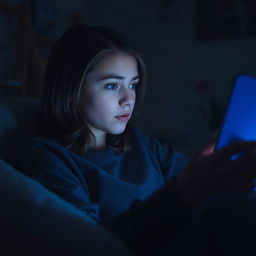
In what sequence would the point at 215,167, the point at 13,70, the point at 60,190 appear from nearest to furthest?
the point at 215,167
the point at 60,190
the point at 13,70

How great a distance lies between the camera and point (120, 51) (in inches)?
36.5

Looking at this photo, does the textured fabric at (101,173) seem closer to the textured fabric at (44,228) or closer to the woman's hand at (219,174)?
the textured fabric at (44,228)

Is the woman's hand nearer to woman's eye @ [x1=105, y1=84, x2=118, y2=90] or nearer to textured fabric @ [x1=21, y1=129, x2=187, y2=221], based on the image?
textured fabric @ [x1=21, y1=129, x2=187, y2=221]

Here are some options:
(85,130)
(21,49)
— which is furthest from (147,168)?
(21,49)

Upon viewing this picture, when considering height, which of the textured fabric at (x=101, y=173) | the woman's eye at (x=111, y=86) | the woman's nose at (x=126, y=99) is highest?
the woman's eye at (x=111, y=86)

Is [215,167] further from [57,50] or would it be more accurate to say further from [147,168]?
[57,50]

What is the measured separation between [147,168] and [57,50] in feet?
1.22

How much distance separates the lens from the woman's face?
904mm

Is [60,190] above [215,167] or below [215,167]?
below

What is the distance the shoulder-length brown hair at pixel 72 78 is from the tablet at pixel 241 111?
0.45 m

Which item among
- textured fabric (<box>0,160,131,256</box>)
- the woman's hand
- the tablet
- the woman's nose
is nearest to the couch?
textured fabric (<box>0,160,131,256</box>)

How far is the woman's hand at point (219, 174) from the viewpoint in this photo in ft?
1.40

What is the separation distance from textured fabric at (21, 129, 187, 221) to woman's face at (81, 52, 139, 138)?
0.09 m

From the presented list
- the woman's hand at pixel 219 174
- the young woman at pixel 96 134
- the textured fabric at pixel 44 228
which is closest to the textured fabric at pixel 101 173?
the young woman at pixel 96 134
